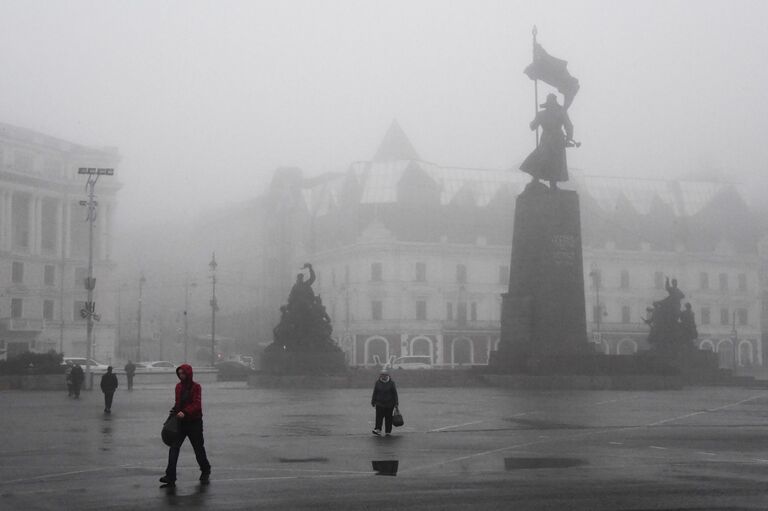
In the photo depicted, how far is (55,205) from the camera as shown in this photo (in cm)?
9838

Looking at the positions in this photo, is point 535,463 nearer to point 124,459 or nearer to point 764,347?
point 124,459

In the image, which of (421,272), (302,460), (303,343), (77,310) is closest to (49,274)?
(77,310)

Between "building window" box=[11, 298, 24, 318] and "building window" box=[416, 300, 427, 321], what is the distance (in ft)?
114

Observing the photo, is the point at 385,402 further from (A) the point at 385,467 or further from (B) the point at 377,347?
(B) the point at 377,347

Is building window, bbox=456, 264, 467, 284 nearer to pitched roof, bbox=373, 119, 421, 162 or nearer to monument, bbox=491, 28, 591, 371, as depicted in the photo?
pitched roof, bbox=373, 119, 421, 162

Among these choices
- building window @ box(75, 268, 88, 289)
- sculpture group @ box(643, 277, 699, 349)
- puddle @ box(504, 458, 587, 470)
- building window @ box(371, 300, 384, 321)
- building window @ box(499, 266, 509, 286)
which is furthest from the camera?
building window @ box(75, 268, 88, 289)

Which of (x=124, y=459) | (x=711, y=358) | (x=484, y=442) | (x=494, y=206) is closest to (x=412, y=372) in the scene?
(x=711, y=358)

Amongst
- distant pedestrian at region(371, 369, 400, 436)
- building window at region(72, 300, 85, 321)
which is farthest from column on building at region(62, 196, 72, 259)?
distant pedestrian at region(371, 369, 400, 436)

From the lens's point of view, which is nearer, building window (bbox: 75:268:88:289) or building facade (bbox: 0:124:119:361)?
building facade (bbox: 0:124:119:361)

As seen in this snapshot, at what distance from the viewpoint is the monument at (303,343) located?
4244 cm

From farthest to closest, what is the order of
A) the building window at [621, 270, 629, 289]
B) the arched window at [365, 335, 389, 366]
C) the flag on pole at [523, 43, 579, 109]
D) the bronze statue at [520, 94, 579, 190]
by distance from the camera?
the building window at [621, 270, 629, 289] → the arched window at [365, 335, 389, 366] → the flag on pole at [523, 43, 579, 109] → the bronze statue at [520, 94, 579, 190]

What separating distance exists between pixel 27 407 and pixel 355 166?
73889mm

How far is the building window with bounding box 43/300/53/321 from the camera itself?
3761 inches

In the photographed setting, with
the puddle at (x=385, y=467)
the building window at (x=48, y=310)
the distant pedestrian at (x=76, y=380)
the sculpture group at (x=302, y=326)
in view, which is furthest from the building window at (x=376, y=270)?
the puddle at (x=385, y=467)
